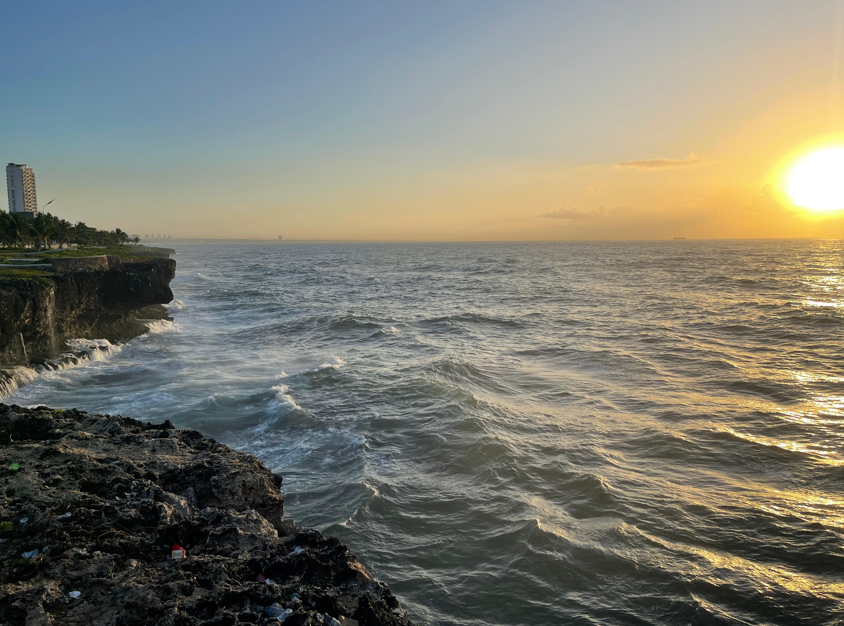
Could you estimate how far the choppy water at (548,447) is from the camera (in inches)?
337

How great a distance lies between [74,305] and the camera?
87.2 ft

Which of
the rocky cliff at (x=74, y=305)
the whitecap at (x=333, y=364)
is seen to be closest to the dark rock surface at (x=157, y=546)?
the whitecap at (x=333, y=364)

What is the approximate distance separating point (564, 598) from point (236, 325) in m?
32.7

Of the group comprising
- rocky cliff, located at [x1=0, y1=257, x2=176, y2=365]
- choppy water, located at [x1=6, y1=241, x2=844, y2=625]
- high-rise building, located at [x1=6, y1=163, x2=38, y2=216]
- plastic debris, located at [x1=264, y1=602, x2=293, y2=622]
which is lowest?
choppy water, located at [x1=6, y1=241, x2=844, y2=625]

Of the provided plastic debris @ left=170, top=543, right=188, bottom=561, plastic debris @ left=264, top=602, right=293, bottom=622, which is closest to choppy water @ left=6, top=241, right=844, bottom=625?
plastic debris @ left=264, top=602, right=293, bottom=622

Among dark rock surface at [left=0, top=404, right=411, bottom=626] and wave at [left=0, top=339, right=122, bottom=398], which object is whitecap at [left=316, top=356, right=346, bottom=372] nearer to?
wave at [left=0, top=339, right=122, bottom=398]

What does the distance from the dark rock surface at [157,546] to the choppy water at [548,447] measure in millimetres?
2186

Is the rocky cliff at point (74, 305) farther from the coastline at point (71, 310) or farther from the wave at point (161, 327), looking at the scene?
the wave at point (161, 327)

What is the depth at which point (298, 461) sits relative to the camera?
13.4 meters

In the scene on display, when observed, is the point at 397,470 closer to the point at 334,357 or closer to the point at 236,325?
the point at 334,357

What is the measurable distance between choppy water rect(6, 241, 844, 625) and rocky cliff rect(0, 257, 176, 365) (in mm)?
1983

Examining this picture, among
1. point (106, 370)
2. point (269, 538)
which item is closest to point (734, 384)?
point (269, 538)

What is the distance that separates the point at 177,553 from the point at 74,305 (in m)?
25.3

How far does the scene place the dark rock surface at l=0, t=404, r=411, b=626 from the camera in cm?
561
